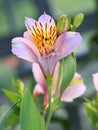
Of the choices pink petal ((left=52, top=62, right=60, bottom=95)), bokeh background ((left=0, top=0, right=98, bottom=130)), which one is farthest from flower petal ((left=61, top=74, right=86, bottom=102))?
bokeh background ((left=0, top=0, right=98, bottom=130))

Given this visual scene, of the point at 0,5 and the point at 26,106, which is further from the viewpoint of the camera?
the point at 0,5

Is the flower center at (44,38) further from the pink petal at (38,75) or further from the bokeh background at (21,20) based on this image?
the bokeh background at (21,20)

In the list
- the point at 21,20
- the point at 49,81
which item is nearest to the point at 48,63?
the point at 49,81

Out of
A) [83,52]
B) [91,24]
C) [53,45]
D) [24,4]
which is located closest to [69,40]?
[53,45]

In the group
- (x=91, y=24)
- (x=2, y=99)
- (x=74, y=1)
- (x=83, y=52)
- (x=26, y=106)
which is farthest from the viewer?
(x=74, y=1)

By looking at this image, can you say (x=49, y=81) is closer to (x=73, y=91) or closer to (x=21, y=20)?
(x=73, y=91)

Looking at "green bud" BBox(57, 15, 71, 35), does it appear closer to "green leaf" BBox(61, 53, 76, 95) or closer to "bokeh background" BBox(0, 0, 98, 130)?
"green leaf" BBox(61, 53, 76, 95)

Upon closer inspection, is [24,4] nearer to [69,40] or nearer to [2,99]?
[2,99]
